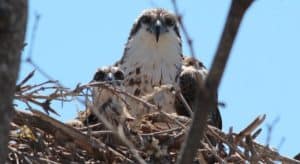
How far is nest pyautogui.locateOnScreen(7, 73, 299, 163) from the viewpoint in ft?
20.0

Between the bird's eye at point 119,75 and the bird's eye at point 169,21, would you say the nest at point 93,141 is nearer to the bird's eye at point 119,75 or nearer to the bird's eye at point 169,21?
the bird's eye at point 119,75

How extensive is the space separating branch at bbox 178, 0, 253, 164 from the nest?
292cm

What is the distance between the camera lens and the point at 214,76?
304cm

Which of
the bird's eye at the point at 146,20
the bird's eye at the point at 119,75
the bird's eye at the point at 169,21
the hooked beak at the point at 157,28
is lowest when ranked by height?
the bird's eye at the point at 119,75

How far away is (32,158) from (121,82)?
1.88m

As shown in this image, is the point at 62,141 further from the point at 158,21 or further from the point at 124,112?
the point at 158,21

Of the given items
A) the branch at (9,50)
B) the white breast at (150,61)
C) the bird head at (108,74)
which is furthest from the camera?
the white breast at (150,61)

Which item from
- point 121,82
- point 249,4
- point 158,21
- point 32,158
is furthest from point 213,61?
point 158,21

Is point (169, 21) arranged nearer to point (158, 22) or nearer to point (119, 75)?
point (158, 22)

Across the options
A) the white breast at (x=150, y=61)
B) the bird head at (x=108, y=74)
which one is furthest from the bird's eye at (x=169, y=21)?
the bird head at (x=108, y=74)

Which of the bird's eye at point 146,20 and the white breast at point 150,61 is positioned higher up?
the bird's eye at point 146,20

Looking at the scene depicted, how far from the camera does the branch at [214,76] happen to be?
300 cm

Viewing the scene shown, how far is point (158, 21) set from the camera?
900 cm

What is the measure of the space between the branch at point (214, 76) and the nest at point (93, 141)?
292 centimetres
